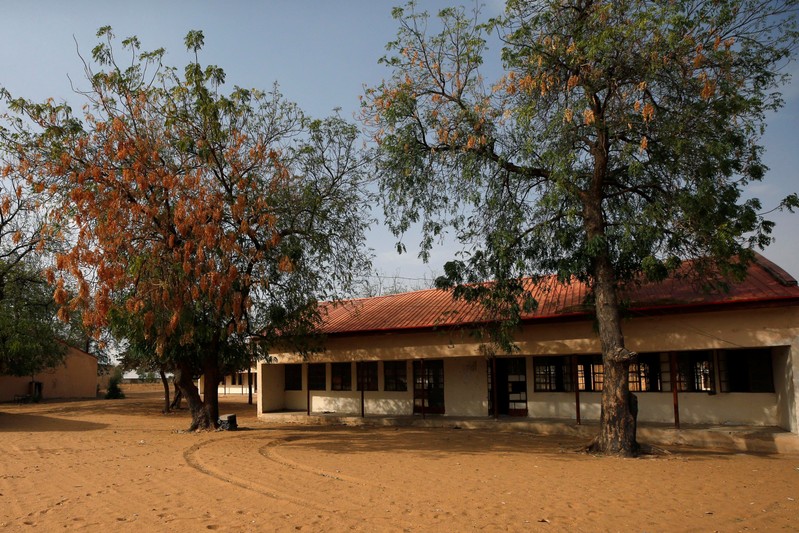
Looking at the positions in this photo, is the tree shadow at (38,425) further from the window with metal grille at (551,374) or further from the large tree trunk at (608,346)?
the large tree trunk at (608,346)

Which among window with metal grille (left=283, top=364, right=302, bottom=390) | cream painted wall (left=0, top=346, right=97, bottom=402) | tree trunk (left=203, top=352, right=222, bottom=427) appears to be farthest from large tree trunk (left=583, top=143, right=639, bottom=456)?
cream painted wall (left=0, top=346, right=97, bottom=402)

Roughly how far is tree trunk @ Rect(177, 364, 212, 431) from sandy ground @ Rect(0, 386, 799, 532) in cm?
216

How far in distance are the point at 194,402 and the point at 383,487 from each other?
1021cm

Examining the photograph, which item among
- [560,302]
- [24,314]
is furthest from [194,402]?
[560,302]

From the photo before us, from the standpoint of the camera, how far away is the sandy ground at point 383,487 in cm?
754

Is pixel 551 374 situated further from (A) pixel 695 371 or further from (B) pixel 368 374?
(B) pixel 368 374

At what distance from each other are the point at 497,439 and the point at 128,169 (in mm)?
10739

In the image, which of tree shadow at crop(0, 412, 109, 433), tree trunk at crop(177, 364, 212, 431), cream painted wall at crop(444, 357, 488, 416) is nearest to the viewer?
tree trunk at crop(177, 364, 212, 431)

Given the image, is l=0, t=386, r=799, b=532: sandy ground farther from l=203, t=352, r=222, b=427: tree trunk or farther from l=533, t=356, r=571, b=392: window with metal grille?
l=533, t=356, r=571, b=392: window with metal grille

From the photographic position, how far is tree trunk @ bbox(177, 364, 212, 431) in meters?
17.8

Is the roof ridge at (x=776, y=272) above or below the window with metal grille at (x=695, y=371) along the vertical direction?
above

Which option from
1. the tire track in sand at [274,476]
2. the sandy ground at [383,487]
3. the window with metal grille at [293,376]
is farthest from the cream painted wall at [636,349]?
the tire track in sand at [274,476]

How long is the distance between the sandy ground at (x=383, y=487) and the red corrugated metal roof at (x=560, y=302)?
128 inches

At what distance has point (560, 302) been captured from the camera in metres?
17.6
